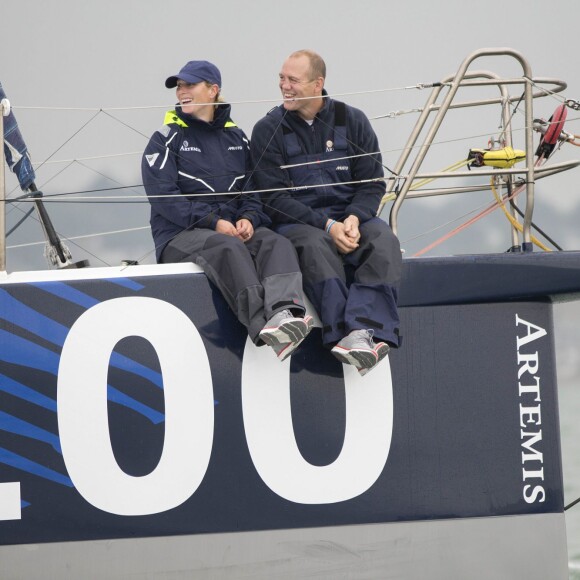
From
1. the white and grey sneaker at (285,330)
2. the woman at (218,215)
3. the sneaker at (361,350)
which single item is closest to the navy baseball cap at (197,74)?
the woman at (218,215)

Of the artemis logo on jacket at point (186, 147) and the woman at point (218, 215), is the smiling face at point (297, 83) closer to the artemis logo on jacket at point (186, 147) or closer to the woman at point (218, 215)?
the woman at point (218, 215)

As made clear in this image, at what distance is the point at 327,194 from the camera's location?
3.60m

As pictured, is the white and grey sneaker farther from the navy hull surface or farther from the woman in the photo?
the navy hull surface

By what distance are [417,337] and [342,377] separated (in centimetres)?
29

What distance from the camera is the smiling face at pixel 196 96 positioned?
361 cm

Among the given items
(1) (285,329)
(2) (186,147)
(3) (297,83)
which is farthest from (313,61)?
(1) (285,329)

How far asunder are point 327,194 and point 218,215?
382 millimetres

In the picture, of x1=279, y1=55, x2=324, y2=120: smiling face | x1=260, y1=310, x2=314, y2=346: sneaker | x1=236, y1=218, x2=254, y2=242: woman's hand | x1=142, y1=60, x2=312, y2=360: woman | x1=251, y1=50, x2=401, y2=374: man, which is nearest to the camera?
x1=260, y1=310, x2=314, y2=346: sneaker

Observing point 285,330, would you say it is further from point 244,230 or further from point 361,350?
point 244,230

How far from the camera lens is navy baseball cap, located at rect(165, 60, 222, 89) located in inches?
142

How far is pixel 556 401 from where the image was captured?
3.54 meters

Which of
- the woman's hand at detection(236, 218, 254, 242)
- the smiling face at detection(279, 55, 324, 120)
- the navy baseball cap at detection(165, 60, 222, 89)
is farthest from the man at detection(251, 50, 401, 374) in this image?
the navy baseball cap at detection(165, 60, 222, 89)

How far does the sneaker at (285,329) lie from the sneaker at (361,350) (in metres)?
0.14

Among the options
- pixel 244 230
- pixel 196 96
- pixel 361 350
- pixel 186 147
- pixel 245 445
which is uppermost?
pixel 196 96
